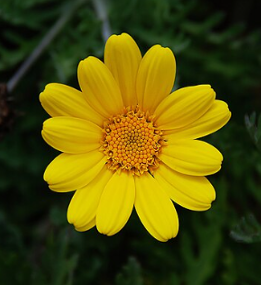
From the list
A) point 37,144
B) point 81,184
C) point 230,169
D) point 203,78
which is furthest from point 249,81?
point 81,184

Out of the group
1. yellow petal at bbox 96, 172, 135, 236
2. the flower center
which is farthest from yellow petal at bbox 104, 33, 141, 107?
yellow petal at bbox 96, 172, 135, 236

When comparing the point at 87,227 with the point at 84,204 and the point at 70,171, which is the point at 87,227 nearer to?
the point at 84,204

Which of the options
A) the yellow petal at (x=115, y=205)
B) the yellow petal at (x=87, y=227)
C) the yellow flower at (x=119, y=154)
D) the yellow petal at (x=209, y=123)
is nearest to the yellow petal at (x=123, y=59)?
the yellow flower at (x=119, y=154)

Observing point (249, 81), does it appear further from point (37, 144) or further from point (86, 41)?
point (37, 144)

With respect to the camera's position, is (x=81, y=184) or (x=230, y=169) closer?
(x=81, y=184)

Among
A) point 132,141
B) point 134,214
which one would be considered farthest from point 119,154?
point 134,214

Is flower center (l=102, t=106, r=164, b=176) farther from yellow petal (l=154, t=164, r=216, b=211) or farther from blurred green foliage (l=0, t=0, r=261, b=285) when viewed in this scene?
blurred green foliage (l=0, t=0, r=261, b=285)
